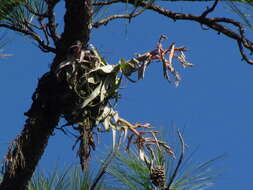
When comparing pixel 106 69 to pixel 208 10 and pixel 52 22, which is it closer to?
pixel 52 22

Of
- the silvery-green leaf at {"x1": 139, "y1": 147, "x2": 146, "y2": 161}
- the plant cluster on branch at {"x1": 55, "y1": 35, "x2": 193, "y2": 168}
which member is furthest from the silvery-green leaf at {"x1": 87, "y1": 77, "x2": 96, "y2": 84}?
the silvery-green leaf at {"x1": 139, "y1": 147, "x2": 146, "y2": 161}

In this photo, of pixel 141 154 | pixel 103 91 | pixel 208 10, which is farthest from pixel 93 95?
pixel 208 10

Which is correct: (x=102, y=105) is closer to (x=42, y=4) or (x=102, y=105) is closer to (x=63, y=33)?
(x=63, y=33)

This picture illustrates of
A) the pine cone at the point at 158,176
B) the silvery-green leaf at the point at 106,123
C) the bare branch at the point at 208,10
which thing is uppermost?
the bare branch at the point at 208,10

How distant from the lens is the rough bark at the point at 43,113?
0.97 m

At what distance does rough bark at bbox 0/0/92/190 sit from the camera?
3.17 ft

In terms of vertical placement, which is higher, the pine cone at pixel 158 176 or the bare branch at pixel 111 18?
the bare branch at pixel 111 18

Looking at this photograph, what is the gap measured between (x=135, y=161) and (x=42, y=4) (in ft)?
1.39

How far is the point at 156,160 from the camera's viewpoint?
43.6 inches

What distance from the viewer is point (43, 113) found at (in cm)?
102

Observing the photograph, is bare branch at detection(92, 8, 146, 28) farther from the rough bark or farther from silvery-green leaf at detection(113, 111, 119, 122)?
silvery-green leaf at detection(113, 111, 119, 122)

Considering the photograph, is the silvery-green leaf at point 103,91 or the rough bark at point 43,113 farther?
the silvery-green leaf at point 103,91

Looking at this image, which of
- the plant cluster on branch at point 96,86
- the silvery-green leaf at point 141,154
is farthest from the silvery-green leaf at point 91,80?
the silvery-green leaf at point 141,154

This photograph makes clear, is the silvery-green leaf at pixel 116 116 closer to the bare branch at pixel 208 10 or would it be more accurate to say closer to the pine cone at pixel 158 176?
the pine cone at pixel 158 176
